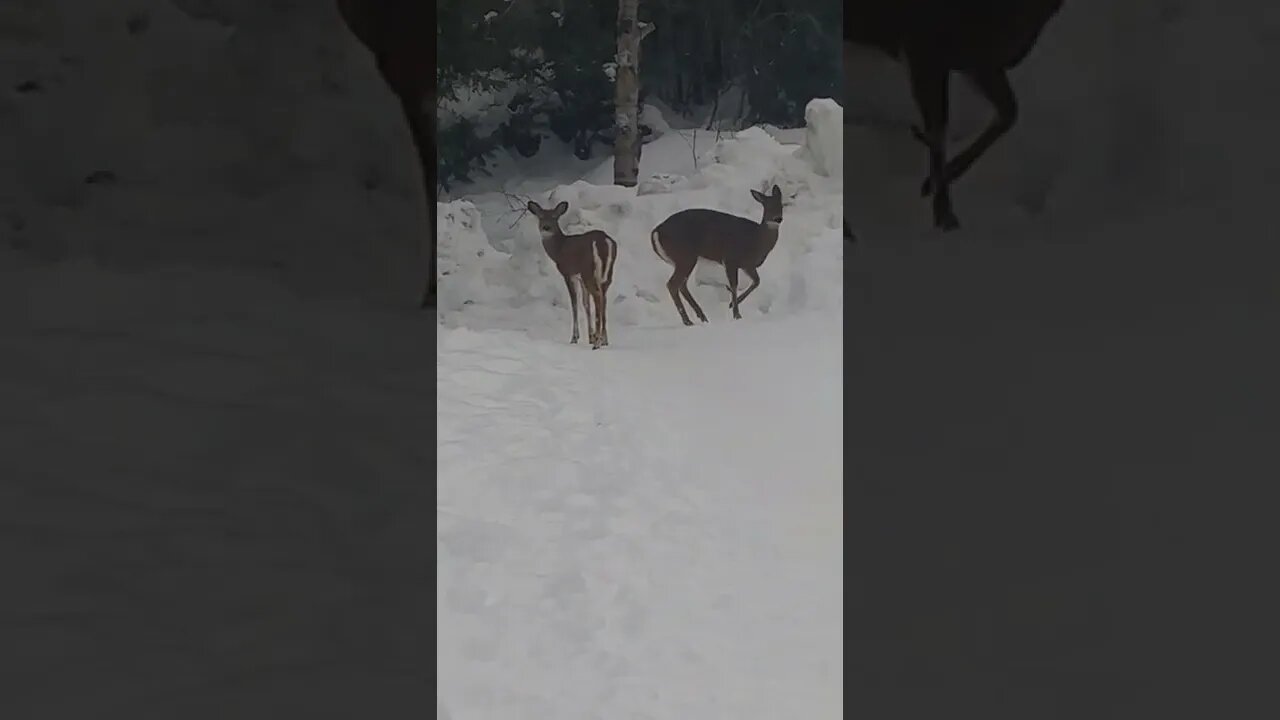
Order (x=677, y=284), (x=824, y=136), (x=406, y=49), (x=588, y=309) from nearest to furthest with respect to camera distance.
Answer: (x=406, y=49) < (x=588, y=309) < (x=677, y=284) < (x=824, y=136)

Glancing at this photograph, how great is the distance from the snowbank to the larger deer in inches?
166

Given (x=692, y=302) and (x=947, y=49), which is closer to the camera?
(x=947, y=49)

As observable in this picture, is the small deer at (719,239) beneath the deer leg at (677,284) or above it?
above

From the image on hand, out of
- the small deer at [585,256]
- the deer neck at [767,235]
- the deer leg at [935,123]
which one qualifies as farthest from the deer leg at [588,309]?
the deer leg at [935,123]

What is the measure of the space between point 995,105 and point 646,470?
2.48m

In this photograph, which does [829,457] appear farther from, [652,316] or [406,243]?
[406,243]

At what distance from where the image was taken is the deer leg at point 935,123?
0.60 metres

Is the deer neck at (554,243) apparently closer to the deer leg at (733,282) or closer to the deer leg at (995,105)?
the deer leg at (733,282)

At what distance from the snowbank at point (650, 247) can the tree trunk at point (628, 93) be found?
0.14 m

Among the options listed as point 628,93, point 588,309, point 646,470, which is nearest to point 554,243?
point 588,309

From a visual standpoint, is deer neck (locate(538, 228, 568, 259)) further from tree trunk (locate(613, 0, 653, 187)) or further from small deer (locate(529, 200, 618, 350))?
tree trunk (locate(613, 0, 653, 187))

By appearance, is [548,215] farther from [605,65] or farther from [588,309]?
[605,65]

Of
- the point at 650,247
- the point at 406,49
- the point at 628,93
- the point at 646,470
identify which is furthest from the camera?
the point at 628,93

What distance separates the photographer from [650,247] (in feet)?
17.0
